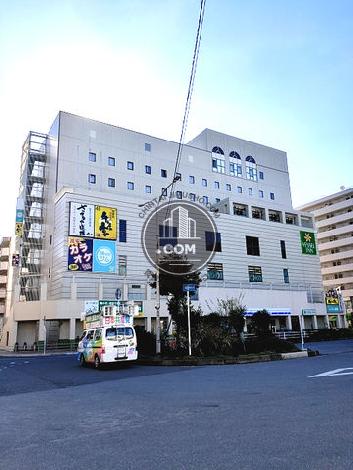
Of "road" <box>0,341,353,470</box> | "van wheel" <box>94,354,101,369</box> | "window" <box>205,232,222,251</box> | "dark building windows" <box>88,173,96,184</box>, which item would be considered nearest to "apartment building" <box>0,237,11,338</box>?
"dark building windows" <box>88,173,96,184</box>

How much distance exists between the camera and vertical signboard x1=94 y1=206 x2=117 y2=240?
4275 cm

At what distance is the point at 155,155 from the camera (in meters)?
54.8

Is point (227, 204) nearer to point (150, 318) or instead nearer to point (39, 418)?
point (150, 318)

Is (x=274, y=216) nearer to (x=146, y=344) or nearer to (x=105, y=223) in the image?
(x=105, y=223)

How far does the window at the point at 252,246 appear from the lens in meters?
54.9

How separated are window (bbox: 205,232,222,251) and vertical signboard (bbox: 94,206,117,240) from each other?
514 inches

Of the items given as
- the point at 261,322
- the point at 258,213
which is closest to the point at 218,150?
the point at 258,213

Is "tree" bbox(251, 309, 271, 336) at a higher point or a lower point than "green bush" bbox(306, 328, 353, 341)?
higher

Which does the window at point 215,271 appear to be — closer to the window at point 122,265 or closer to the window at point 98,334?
the window at point 122,265

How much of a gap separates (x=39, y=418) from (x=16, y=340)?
118ft

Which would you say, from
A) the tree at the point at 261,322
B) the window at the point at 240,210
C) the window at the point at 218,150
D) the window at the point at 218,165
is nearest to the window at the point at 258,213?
the window at the point at 240,210

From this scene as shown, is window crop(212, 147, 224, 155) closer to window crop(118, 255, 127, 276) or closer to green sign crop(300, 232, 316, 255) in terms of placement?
green sign crop(300, 232, 316, 255)

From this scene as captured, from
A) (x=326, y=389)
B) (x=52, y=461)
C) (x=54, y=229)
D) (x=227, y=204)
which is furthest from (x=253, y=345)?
(x=227, y=204)

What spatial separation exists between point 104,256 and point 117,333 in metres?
25.2
